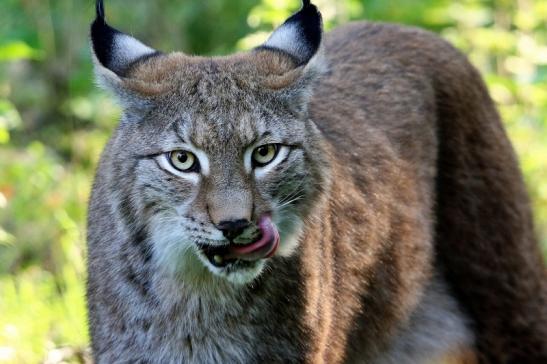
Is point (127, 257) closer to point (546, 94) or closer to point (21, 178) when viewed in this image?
point (21, 178)

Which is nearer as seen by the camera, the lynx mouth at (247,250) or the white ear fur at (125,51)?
the lynx mouth at (247,250)

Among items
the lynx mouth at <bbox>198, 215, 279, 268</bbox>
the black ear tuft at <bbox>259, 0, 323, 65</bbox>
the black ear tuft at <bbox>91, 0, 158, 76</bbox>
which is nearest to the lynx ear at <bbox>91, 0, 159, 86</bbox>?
the black ear tuft at <bbox>91, 0, 158, 76</bbox>

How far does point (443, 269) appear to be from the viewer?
224 inches

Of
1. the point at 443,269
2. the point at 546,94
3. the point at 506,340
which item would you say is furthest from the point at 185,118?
the point at 546,94

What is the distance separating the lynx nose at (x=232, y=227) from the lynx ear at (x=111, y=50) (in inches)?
29.3

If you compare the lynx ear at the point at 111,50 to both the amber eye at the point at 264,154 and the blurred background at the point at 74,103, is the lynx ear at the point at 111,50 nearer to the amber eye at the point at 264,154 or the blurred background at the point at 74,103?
the amber eye at the point at 264,154

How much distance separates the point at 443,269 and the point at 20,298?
2279 mm

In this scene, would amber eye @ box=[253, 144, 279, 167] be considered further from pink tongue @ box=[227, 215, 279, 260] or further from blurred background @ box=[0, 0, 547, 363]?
blurred background @ box=[0, 0, 547, 363]

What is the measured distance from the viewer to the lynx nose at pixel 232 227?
367cm

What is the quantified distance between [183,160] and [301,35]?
33.4 inches

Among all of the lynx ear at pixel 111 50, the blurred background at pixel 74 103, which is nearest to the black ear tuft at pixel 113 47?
the lynx ear at pixel 111 50

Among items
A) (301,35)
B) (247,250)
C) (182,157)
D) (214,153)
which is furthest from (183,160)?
(301,35)

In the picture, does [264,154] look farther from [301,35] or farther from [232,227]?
[301,35]

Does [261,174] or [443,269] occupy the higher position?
[261,174]
